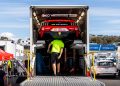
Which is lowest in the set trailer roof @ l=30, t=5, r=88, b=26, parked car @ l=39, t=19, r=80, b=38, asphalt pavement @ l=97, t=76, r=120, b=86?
asphalt pavement @ l=97, t=76, r=120, b=86

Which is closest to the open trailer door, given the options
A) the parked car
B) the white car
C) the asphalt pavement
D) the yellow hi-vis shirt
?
the parked car

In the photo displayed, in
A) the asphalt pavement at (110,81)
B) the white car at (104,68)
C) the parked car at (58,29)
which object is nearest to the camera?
the parked car at (58,29)

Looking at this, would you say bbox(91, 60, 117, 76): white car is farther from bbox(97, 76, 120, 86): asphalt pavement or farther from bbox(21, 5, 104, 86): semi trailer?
bbox(21, 5, 104, 86): semi trailer

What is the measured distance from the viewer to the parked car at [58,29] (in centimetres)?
1389

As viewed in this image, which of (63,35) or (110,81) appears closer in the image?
(63,35)

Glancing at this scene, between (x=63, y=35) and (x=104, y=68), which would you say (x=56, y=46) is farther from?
(x=104, y=68)

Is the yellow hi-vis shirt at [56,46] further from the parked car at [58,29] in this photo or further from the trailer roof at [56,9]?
the trailer roof at [56,9]

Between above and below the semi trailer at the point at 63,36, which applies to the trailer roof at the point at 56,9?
above

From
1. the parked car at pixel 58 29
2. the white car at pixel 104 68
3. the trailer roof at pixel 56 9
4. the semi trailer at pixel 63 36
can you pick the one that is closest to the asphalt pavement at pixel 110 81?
the white car at pixel 104 68

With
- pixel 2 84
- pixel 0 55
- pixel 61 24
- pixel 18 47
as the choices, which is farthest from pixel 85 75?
pixel 18 47

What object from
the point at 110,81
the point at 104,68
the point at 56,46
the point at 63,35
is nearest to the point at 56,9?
the point at 63,35

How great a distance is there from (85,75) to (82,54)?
735 millimetres

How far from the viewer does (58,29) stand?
45.7 feet

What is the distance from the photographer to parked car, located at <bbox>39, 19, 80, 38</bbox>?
13.9m
